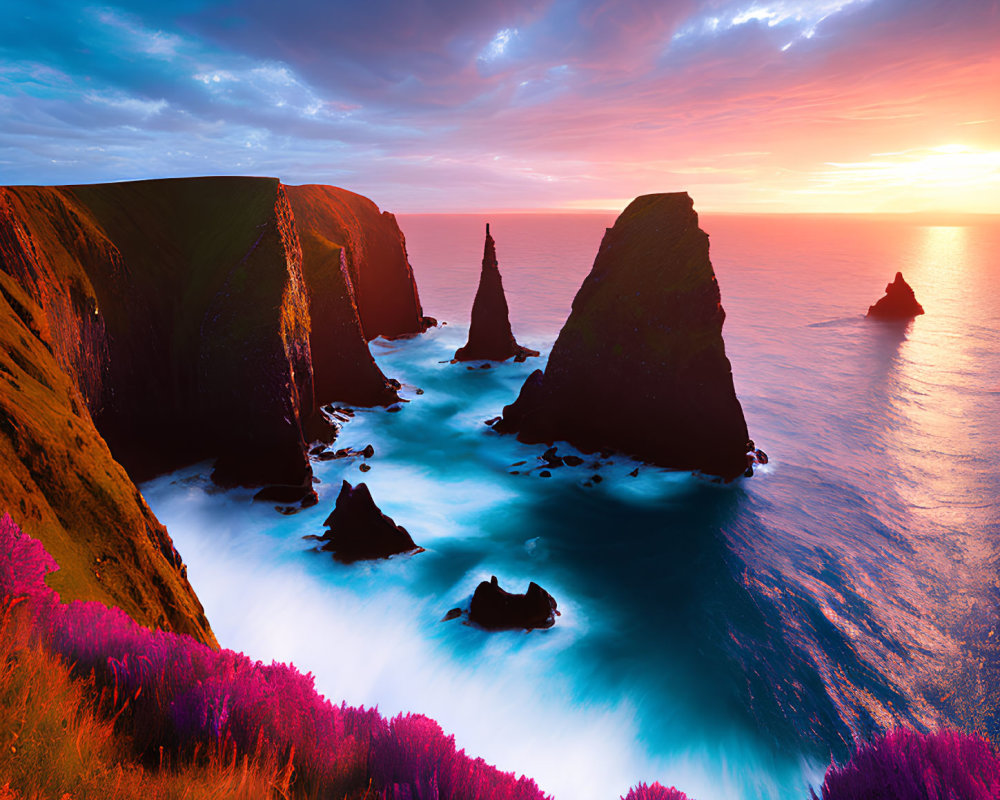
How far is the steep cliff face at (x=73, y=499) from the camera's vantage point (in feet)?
20.8

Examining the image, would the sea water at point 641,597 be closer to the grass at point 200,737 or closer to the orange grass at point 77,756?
the grass at point 200,737

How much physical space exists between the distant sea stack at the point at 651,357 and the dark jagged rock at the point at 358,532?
52.3 feet

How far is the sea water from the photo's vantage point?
16859 millimetres

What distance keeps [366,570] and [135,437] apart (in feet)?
46.1

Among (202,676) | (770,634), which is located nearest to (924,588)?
(770,634)

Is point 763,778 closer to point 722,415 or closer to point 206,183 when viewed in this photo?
point 722,415

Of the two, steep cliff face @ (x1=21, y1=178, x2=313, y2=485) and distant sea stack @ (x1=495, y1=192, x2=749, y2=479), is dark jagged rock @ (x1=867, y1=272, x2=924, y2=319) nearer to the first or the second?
distant sea stack @ (x1=495, y1=192, x2=749, y2=479)

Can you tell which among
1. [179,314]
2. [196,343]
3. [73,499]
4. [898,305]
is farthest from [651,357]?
[898,305]

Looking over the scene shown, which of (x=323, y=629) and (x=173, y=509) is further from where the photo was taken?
(x=173, y=509)

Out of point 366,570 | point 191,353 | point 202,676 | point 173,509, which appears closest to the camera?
point 202,676

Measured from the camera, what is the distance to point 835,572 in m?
25.0

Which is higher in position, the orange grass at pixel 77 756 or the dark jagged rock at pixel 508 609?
the orange grass at pixel 77 756

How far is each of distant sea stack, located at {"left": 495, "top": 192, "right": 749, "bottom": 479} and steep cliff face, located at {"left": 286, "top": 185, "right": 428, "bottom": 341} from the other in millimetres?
28750

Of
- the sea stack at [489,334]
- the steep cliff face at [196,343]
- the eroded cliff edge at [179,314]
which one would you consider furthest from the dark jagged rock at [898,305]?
the steep cliff face at [196,343]
